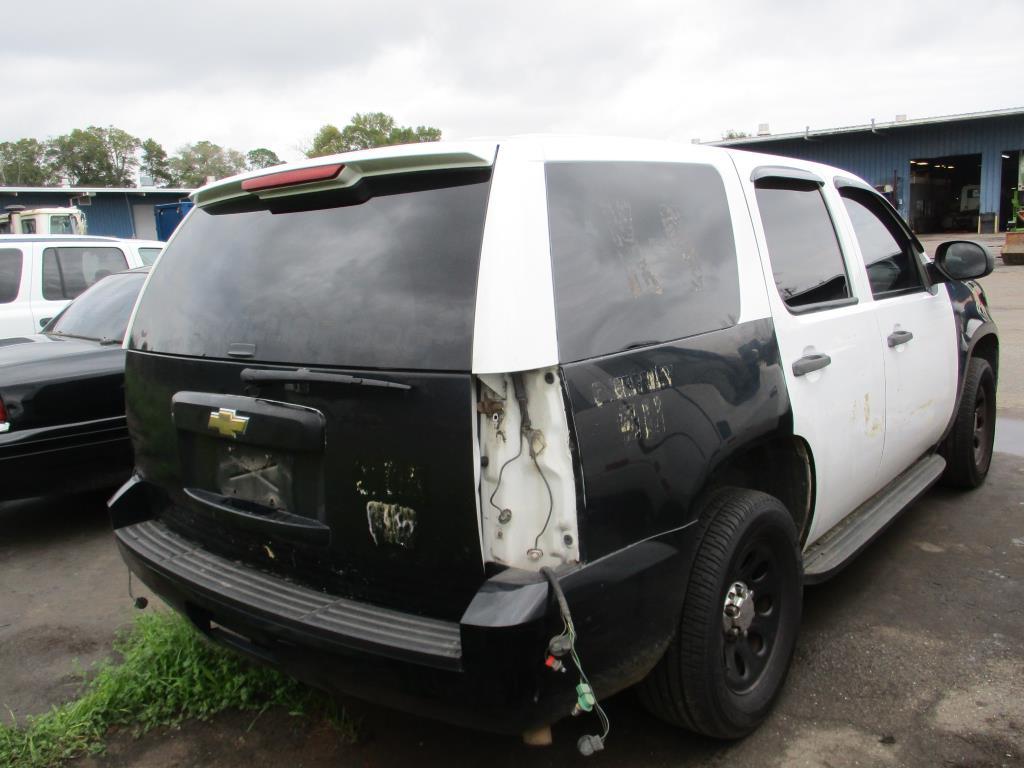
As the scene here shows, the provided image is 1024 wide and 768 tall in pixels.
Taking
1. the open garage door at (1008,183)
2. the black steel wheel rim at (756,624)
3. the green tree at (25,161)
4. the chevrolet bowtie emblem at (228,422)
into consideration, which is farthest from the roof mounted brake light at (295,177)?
the green tree at (25,161)

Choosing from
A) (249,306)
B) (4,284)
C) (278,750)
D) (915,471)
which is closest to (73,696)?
(278,750)

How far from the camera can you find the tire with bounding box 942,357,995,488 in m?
4.53

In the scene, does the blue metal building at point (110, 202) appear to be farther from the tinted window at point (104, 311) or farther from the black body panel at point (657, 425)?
the black body panel at point (657, 425)

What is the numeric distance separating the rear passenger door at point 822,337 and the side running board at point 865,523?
8 cm

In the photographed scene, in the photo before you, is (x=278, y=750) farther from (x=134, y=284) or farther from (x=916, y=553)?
(x=134, y=284)

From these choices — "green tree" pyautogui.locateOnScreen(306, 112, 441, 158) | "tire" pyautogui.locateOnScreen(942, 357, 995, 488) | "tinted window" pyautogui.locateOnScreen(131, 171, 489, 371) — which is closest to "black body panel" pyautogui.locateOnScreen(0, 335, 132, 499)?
"tinted window" pyautogui.locateOnScreen(131, 171, 489, 371)

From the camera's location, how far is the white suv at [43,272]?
7.89 metres

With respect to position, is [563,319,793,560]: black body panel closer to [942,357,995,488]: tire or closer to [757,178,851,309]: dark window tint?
[757,178,851,309]: dark window tint

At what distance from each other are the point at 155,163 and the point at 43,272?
85222 millimetres

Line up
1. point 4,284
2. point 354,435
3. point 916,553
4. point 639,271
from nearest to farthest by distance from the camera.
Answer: point 354,435, point 639,271, point 916,553, point 4,284

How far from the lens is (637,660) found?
210 centimetres

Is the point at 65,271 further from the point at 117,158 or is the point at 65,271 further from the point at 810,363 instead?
the point at 117,158

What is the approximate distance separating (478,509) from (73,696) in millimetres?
2083

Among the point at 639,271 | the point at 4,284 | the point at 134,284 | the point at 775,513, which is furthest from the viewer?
the point at 4,284
